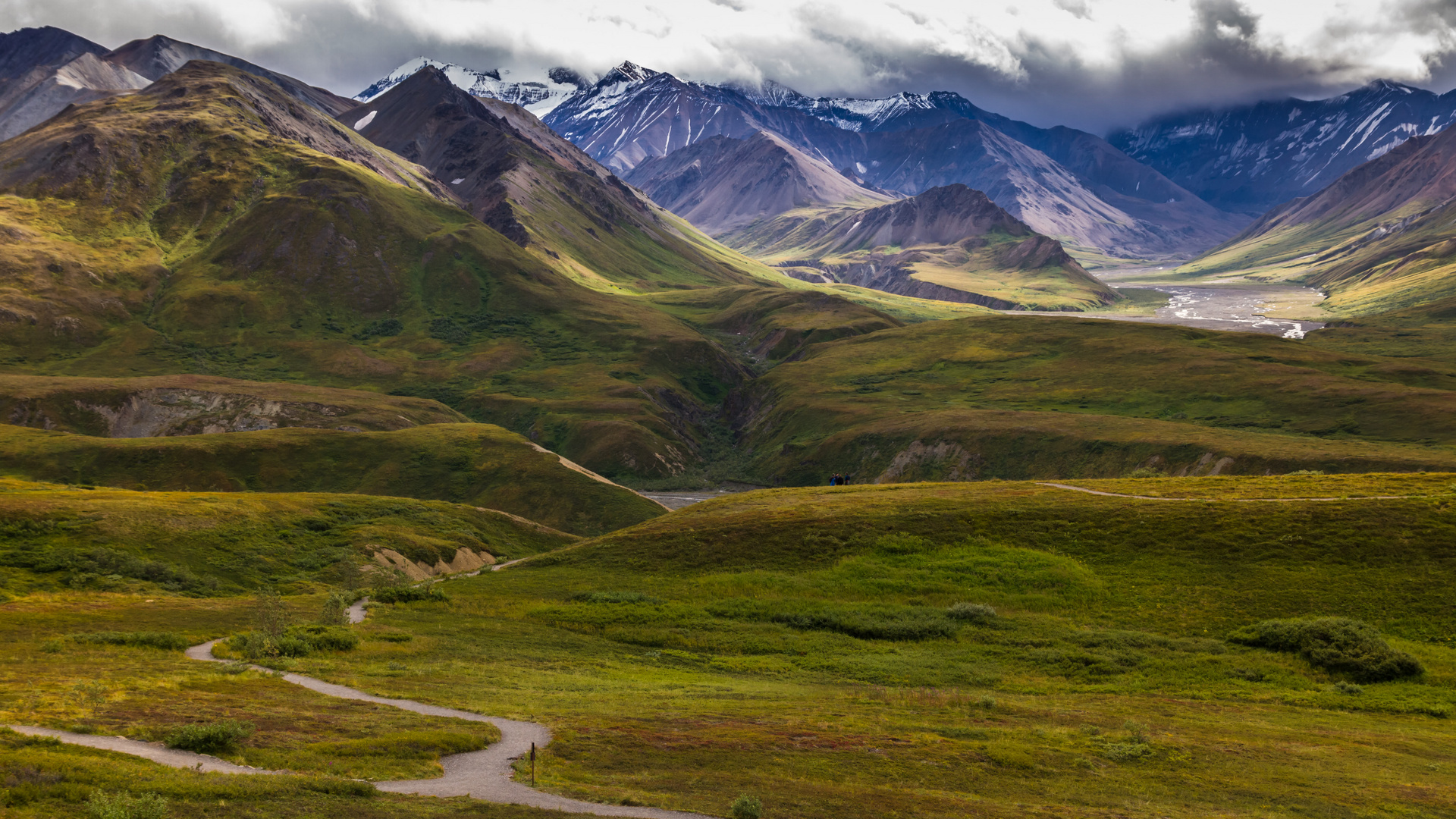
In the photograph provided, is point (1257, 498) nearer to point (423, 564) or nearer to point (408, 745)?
point (408, 745)

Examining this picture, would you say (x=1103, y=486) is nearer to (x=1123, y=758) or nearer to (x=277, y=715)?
(x=1123, y=758)

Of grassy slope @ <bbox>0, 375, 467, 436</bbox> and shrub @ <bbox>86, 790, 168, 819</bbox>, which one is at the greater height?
grassy slope @ <bbox>0, 375, 467, 436</bbox>

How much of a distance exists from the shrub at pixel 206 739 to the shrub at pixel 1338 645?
48.2 meters

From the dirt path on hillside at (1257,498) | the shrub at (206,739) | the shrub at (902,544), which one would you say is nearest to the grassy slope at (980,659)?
the shrub at (902,544)

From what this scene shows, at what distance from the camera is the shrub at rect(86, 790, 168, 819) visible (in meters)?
19.1

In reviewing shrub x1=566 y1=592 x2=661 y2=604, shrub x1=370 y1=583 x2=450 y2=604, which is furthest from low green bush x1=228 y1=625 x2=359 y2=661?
shrub x1=566 y1=592 x2=661 y2=604

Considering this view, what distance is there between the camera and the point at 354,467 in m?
148

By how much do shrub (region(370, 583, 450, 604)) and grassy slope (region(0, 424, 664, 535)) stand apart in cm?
7645

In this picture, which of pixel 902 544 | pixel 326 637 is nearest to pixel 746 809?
pixel 326 637

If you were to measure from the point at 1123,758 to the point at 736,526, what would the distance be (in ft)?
149

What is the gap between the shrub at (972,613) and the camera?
180 ft

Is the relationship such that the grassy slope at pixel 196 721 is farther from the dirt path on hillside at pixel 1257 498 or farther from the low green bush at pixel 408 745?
the dirt path on hillside at pixel 1257 498

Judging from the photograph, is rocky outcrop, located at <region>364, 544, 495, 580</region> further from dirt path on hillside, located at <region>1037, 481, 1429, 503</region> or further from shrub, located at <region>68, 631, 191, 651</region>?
dirt path on hillside, located at <region>1037, 481, 1429, 503</region>

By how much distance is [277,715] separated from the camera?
31.1m
